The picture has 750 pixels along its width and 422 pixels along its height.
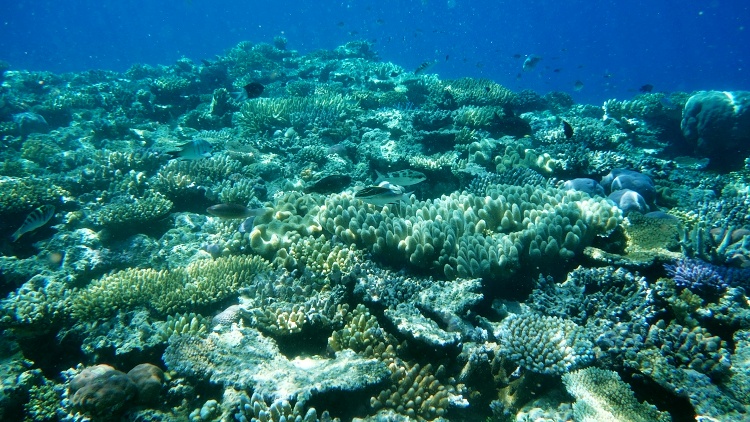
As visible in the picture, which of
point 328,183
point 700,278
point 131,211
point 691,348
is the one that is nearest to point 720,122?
point 700,278

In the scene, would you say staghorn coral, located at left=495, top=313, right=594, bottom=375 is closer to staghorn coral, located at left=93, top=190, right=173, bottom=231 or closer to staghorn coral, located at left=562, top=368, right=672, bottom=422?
staghorn coral, located at left=562, top=368, right=672, bottom=422

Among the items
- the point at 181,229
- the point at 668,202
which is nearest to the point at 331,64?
the point at 181,229

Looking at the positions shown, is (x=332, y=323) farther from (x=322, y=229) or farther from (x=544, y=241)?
(x=544, y=241)

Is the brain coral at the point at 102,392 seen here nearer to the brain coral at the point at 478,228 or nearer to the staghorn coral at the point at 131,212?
the brain coral at the point at 478,228

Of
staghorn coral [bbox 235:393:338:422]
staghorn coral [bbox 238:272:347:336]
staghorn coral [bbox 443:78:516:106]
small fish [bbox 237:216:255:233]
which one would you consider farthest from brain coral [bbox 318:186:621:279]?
staghorn coral [bbox 443:78:516:106]

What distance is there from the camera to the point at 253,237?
213 inches

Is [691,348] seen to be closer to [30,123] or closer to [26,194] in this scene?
[26,194]

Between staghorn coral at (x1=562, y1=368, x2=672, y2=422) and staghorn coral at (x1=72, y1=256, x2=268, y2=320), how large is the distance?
3989mm

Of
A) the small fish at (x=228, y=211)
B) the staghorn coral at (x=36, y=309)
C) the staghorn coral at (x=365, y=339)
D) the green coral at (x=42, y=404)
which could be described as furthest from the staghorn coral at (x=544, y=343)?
the staghorn coral at (x=36, y=309)

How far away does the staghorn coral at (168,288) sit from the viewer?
15.2 feet

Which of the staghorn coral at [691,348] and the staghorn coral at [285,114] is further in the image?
the staghorn coral at [285,114]

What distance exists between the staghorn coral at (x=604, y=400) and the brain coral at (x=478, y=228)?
140 centimetres

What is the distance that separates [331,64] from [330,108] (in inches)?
353

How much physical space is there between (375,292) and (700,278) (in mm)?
3510
